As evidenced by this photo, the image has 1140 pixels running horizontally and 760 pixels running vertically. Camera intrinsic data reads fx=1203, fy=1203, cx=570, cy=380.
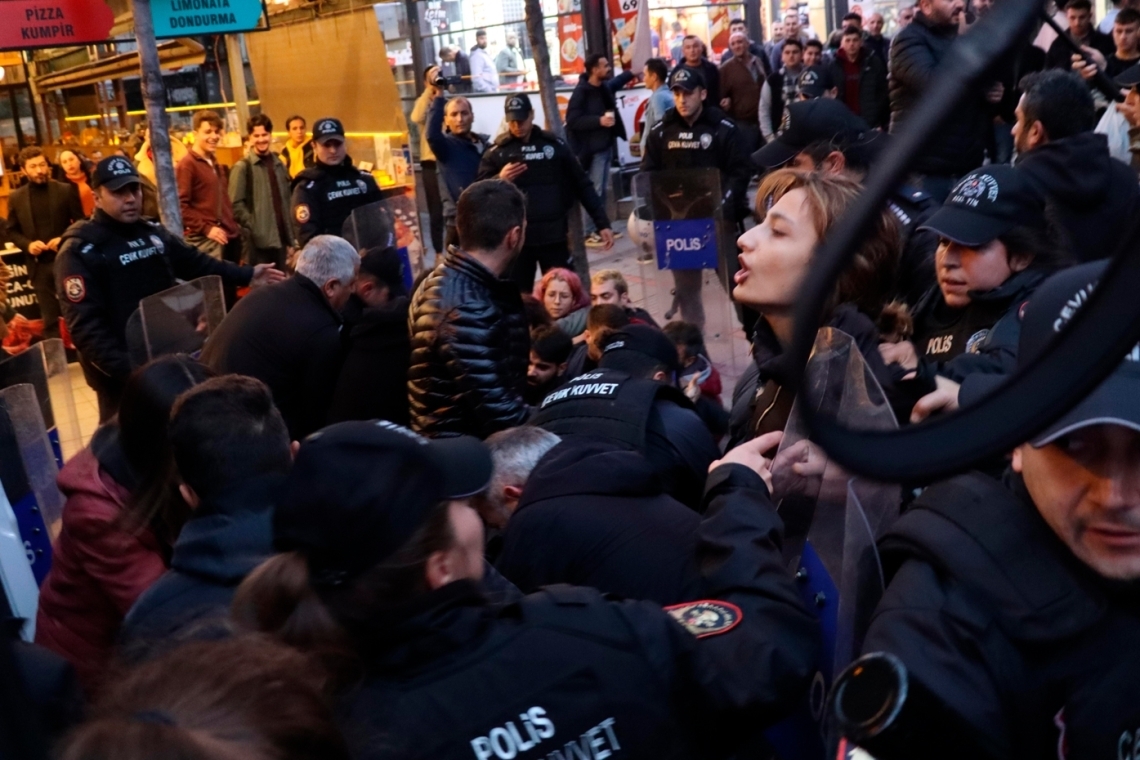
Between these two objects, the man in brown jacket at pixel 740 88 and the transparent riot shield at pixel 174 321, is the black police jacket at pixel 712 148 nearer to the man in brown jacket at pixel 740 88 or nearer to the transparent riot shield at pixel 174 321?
the transparent riot shield at pixel 174 321

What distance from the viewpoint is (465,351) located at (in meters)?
4.19

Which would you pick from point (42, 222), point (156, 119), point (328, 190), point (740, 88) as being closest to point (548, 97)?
point (328, 190)

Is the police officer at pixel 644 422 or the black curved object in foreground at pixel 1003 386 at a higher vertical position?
the black curved object in foreground at pixel 1003 386

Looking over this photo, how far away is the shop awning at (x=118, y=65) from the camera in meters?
17.0

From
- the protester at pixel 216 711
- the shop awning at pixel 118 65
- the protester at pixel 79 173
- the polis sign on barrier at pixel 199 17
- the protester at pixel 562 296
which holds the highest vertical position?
the shop awning at pixel 118 65

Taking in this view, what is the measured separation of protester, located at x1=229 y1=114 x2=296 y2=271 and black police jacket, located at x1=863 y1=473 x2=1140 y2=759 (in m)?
9.33

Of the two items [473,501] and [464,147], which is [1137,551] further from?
[464,147]

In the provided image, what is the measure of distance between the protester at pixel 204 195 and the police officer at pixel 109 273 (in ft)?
12.1

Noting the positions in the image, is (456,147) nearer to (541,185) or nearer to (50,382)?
(541,185)

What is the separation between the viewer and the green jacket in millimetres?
10359

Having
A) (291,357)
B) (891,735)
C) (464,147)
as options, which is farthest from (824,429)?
(464,147)

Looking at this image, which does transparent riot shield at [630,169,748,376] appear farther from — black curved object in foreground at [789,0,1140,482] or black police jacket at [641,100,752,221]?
black curved object in foreground at [789,0,1140,482]

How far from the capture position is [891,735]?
1.37 m

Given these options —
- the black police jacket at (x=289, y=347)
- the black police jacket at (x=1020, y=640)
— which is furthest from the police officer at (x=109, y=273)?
the black police jacket at (x=1020, y=640)
